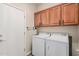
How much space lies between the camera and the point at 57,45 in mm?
1240

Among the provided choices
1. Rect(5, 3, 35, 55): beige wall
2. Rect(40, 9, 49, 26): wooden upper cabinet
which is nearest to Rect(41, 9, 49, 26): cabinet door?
Rect(40, 9, 49, 26): wooden upper cabinet

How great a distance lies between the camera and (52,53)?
125cm

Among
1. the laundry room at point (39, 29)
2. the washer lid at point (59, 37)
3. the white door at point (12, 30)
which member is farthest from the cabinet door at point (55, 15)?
the white door at point (12, 30)

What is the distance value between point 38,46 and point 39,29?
0.24 m

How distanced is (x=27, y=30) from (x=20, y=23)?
0.44ft

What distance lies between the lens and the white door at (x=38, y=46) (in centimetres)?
129

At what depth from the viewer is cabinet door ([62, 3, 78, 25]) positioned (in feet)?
4.04

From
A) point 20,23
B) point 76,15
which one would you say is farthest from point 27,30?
point 76,15

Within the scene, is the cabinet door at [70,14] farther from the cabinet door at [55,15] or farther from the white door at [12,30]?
the white door at [12,30]

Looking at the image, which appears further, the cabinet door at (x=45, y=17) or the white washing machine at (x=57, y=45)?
the cabinet door at (x=45, y=17)

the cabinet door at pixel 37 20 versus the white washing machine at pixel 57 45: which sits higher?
the cabinet door at pixel 37 20

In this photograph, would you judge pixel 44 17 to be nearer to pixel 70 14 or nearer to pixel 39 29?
pixel 39 29

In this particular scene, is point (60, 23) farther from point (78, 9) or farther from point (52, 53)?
point (52, 53)

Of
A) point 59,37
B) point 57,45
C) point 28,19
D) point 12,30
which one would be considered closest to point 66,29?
point 59,37
